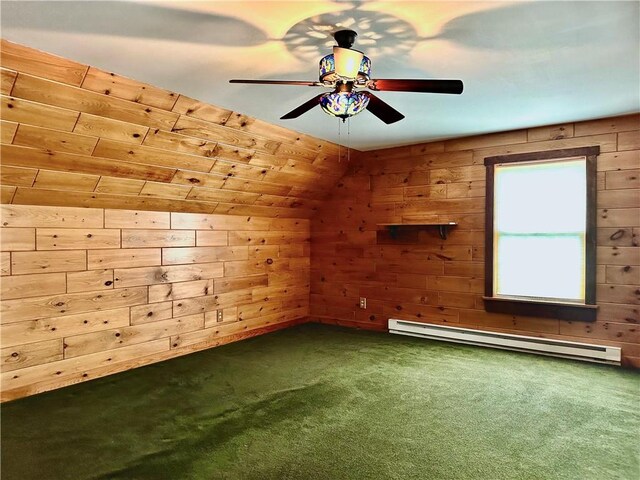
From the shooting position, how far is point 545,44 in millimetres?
2393

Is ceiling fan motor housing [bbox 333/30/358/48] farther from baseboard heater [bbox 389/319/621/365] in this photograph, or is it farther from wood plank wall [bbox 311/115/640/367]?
baseboard heater [bbox 389/319/621/365]

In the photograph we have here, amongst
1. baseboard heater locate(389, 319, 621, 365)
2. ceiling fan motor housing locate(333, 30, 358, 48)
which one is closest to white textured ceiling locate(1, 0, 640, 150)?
ceiling fan motor housing locate(333, 30, 358, 48)

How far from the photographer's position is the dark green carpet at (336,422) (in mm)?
2178

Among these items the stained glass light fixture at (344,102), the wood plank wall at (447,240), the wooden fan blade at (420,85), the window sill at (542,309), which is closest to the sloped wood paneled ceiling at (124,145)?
the wood plank wall at (447,240)

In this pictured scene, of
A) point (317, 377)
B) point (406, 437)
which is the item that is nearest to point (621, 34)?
point (406, 437)

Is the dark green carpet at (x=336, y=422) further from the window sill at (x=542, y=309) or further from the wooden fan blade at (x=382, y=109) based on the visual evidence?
the wooden fan blade at (x=382, y=109)

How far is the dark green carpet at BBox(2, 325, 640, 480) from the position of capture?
2.18m

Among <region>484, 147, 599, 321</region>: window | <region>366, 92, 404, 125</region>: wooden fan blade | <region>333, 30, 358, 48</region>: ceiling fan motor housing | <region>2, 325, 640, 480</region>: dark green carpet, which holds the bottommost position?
<region>2, 325, 640, 480</region>: dark green carpet

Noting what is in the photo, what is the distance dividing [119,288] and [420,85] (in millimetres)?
3023

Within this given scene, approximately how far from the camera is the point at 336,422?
269cm

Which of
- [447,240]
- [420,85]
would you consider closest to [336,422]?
[420,85]

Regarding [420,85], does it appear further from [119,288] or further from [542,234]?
[119,288]

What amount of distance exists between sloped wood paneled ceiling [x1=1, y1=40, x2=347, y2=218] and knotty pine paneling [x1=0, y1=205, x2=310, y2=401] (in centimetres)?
20

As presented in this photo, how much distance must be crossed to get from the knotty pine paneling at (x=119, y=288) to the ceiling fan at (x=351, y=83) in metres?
2.12
